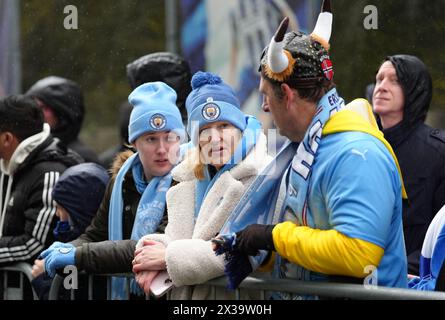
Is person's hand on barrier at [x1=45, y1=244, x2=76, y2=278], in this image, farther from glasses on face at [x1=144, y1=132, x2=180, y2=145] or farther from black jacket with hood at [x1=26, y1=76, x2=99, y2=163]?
black jacket with hood at [x1=26, y1=76, x2=99, y2=163]

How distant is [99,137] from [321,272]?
12.0 meters

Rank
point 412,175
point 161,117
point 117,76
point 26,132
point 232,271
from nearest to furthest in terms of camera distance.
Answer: point 232,271
point 161,117
point 412,175
point 26,132
point 117,76

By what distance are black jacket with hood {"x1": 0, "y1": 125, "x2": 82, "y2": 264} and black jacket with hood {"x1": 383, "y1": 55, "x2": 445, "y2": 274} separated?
1.96 m

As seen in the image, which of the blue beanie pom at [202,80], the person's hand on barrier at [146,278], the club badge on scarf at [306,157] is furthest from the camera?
the blue beanie pom at [202,80]

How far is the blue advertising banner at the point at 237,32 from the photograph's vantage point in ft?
31.1

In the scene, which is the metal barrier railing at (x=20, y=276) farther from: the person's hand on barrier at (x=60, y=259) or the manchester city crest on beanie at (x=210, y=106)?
the manchester city crest on beanie at (x=210, y=106)

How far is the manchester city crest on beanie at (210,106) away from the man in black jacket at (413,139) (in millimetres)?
1470

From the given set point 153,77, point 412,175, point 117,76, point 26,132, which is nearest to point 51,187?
point 26,132

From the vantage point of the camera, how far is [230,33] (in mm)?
10062

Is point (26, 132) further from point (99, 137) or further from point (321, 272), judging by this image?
point (99, 137)

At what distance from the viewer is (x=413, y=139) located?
6324 mm

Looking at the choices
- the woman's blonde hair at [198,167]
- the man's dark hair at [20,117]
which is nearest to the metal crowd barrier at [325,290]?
the woman's blonde hair at [198,167]

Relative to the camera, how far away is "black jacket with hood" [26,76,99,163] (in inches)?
324
